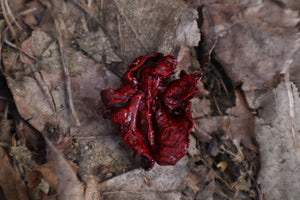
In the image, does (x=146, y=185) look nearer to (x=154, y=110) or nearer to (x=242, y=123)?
(x=154, y=110)

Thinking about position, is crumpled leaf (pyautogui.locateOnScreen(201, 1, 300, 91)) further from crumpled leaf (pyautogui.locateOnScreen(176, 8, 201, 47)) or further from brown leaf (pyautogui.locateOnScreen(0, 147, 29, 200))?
brown leaf (pyautogui.locateOnScreen(0, 147, 29, 200))

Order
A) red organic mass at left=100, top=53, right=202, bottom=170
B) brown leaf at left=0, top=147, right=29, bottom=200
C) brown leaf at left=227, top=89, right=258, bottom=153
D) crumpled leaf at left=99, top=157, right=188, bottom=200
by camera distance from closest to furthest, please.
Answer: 1. red organic mass at left=100, top=53, right=202, bottom=170
2. brown leaf at left=0, top=147, right=29, bottom=200
3. crumpled leaf at left=99, top=157, right=188, bottom=200
4. brown leaf at left=227, top=89, right=258, bottom=153

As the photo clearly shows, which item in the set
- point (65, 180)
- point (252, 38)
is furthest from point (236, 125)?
point (65, 180)

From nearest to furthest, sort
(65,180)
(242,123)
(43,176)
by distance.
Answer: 1. (65,180)
2. (43,176)
3. (242,123)

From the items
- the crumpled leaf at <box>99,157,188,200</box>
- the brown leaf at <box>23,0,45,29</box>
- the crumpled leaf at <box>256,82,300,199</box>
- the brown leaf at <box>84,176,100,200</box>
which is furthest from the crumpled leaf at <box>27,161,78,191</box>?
the crumpled leaf at <box>256,82,300,199</box>

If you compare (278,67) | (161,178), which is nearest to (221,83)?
(278,67)

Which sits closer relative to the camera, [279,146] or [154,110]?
[154,110]
